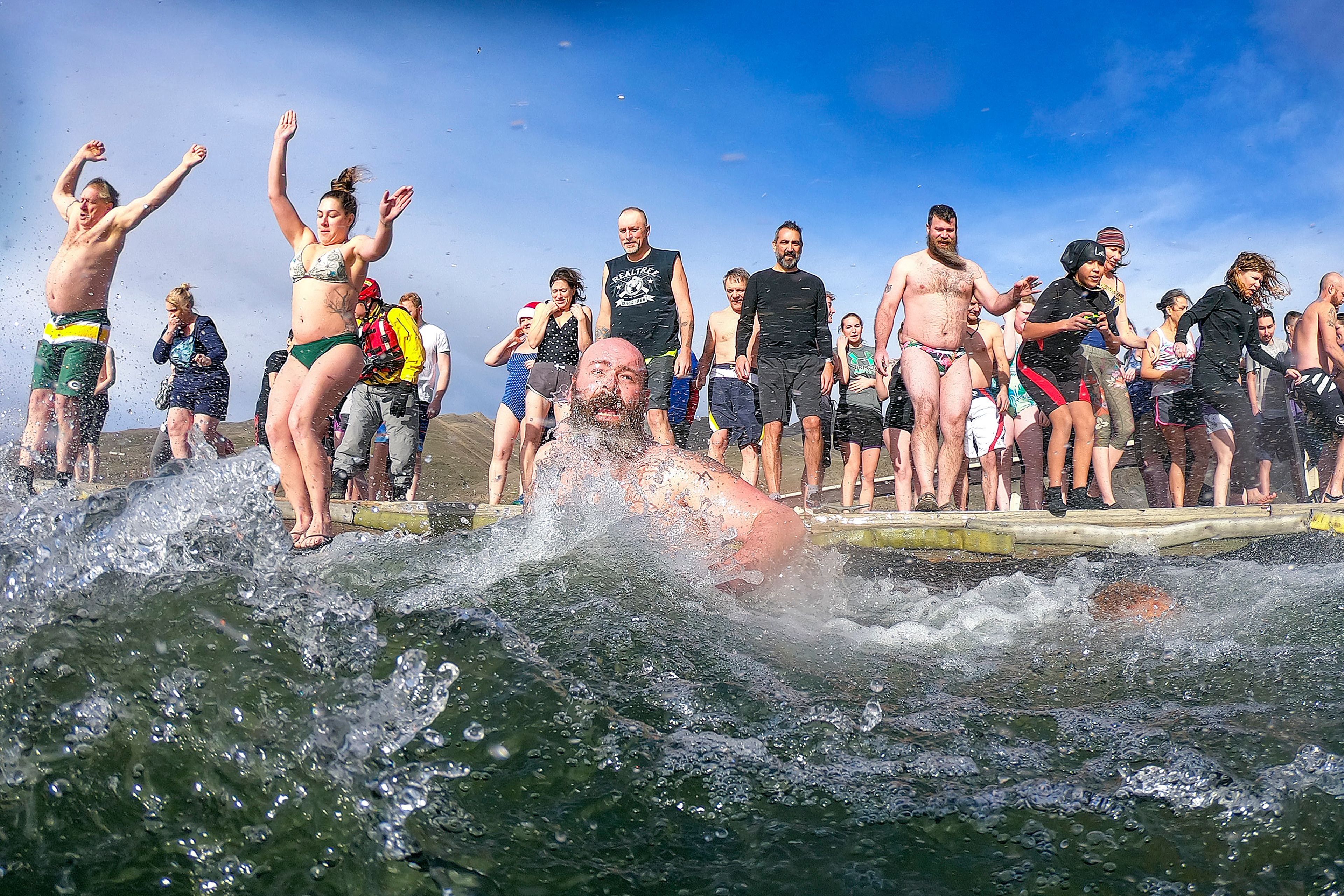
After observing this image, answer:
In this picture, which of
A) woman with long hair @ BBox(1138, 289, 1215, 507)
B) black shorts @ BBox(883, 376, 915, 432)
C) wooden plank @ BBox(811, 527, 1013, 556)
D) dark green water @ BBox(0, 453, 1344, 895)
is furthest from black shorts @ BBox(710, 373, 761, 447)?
dark green water @ BBox(0, 453, 1344, 895)

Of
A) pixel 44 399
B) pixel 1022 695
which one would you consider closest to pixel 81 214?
pixel 44 399

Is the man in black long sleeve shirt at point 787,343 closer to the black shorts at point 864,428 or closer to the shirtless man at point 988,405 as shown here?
the black shorts at point 864,428

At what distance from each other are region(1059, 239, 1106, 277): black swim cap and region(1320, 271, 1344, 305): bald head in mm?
2217

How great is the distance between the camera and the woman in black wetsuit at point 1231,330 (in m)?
6.32

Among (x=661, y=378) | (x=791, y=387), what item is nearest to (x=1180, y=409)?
(x=791, y=387)

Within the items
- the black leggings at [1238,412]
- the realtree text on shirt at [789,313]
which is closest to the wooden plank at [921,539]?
the realtree text on shirt at [789,313]

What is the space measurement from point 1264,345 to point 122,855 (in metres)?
8.74

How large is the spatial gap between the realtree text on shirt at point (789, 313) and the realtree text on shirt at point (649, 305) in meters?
0.53

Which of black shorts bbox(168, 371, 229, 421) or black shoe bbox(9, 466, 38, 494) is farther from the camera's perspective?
black shorts bbox(168, 371, 229, 421)

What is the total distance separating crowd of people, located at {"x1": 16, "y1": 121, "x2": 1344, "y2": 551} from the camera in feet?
19.6

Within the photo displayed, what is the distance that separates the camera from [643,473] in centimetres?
345

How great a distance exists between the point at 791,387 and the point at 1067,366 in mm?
1784

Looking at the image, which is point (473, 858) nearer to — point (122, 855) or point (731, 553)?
point (122, 855)

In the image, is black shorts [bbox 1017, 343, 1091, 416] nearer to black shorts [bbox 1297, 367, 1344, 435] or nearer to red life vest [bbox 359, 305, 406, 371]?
black shorts [bbox 1297, 367, 1344, 435]
